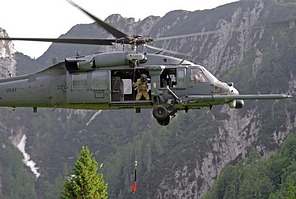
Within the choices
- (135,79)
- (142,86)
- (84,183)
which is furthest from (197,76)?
(84,183)

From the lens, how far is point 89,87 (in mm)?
29891

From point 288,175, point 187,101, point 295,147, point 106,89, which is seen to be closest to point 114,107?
point 106,89

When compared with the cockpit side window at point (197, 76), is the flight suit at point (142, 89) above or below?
below

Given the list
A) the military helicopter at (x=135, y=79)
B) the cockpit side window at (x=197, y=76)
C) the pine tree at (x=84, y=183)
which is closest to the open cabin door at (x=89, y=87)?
the military helicopter at (x=135, y=79)

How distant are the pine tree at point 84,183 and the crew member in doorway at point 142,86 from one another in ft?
115

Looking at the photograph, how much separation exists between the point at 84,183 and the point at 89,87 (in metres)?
35.6

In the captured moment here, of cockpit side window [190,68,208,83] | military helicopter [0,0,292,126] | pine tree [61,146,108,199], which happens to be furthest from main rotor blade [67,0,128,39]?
pine tree [61,146,108,199]

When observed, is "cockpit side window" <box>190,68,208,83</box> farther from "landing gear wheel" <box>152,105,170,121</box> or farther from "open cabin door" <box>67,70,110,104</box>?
"open cabin door" <box>67,70,110,104</box>

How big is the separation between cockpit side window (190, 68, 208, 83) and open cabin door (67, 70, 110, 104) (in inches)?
135

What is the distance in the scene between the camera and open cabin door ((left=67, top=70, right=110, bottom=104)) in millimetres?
29719

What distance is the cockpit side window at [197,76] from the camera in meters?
29.7

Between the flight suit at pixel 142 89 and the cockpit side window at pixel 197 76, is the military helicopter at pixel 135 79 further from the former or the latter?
the flight suit at pixel 142 89

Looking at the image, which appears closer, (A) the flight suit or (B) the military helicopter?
(A) the flight suit

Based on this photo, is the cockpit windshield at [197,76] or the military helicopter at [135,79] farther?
the cockpit windshield at [197,76]
